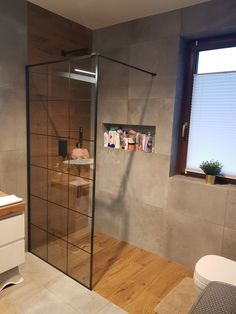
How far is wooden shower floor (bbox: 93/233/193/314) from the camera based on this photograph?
2.05 metres

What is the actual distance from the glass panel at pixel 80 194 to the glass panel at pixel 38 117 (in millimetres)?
613

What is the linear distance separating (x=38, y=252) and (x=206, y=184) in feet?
5.98

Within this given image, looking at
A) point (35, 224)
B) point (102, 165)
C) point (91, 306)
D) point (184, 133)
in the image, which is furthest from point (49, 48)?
point (91, 306)

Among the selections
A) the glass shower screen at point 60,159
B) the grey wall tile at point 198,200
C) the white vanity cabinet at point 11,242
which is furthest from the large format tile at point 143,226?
the white vanity cabinet at point 11,242

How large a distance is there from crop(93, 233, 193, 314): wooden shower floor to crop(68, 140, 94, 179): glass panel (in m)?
0.88

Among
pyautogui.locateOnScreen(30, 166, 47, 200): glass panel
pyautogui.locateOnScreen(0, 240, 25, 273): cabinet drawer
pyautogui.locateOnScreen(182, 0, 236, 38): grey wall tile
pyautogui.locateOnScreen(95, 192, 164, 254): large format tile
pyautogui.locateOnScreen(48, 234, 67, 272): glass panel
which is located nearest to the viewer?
pyautogui.locateOnScreen(0, 240, 25, 273): cabinet drawer

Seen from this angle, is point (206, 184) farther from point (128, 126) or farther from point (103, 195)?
point (103, 195)

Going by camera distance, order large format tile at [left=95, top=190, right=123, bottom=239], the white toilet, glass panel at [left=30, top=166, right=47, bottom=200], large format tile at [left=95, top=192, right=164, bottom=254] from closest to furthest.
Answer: the white toilet < glass panel at [left=30, top=166, right=47, bottom=200] < large format tile at [left=95, top=192, right=164, bottom=254] < large format tile at [left=95, top=190, right=123, bottom=239]

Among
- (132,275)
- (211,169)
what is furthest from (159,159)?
(132,275)

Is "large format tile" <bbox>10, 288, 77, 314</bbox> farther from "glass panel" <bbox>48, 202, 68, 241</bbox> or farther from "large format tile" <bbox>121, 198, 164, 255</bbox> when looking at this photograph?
"large format tile" <bbox>121, 198, 164, 255</bbox>

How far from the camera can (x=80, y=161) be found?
272 centimetres

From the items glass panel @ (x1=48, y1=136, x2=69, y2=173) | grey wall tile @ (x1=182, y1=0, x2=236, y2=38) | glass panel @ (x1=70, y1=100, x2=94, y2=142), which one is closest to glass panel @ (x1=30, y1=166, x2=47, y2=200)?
glass panel @ (x1=48, y1=136, x2=69, y2=173)

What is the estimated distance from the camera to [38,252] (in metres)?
2.62

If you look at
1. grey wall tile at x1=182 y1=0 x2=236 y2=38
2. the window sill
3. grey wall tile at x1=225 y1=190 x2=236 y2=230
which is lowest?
grey wall tile at x1=225 y1=190 x2=236 y2=230
